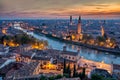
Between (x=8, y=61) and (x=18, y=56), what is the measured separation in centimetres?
97

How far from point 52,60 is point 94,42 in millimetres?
7007

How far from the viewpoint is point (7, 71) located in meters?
5.05

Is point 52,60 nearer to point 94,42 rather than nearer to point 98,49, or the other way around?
point 98,49

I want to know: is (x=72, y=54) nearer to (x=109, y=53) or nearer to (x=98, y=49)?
(x=109, y=53)

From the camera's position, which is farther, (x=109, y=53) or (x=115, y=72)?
(x=109, y=53)

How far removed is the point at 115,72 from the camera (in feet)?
18.8

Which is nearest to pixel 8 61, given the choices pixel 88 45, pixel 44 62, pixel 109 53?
pixel 44 62

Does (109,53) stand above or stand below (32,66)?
below

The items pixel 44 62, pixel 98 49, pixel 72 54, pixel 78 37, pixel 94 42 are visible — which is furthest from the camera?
pixel 78 37

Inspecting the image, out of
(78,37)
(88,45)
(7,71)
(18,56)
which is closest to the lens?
(7,71)

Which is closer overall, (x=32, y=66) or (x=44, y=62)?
(x=32, y=66)

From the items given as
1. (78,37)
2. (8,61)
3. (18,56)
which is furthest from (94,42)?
(8,61)

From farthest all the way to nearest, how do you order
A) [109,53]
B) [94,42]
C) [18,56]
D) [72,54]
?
[94,42] < [109,53] < [72,54] < [18,56]

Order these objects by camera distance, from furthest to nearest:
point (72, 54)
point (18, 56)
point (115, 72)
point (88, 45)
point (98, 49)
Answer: point (88, 45) < point (98, 49) < point (72, 54) < point (18, 56) < point (115, 72)
